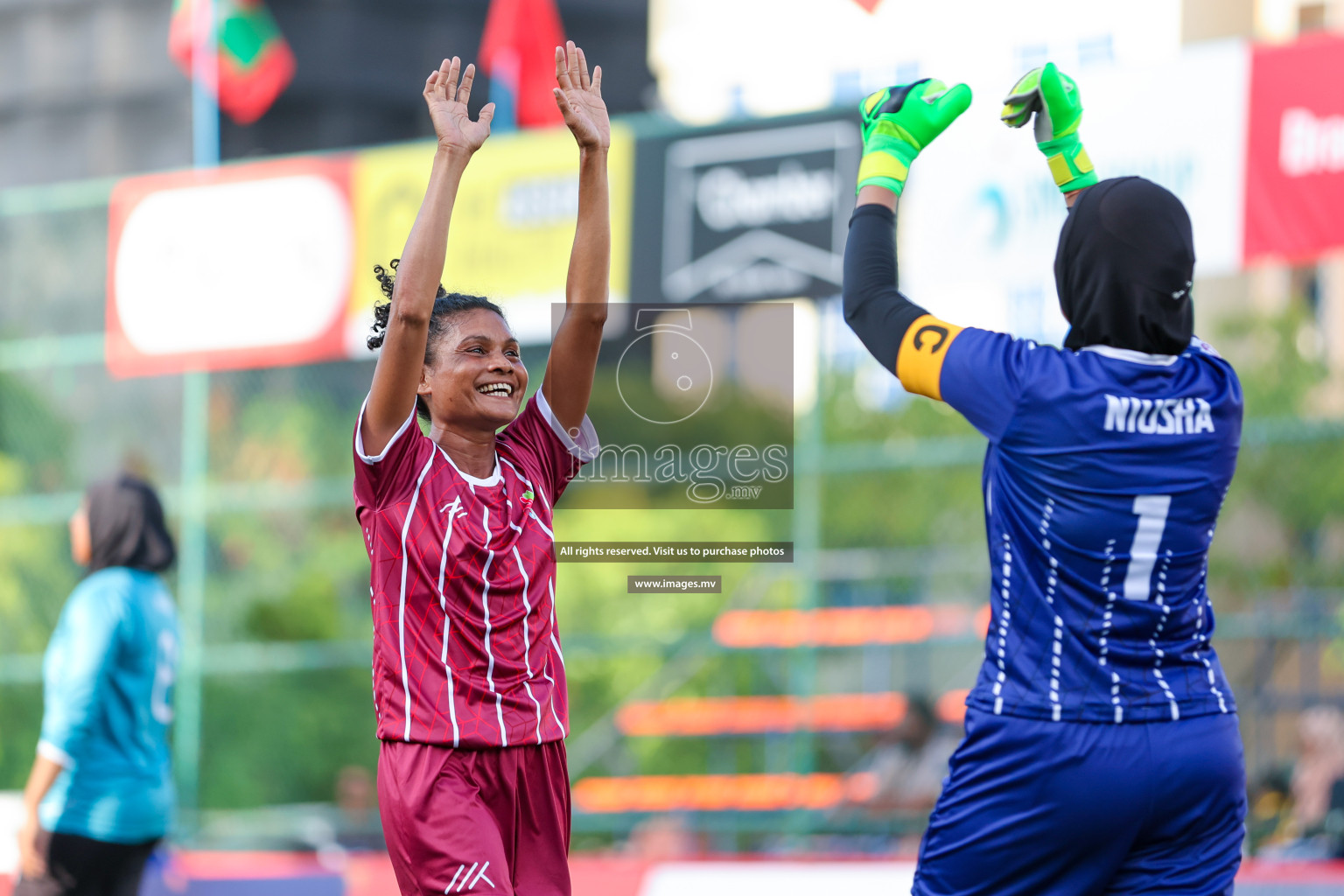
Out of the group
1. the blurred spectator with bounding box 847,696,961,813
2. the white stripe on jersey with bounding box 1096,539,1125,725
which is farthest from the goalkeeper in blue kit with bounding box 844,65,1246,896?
the blurred spectator with bounding box 847,696,961,813

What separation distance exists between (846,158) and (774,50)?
26216mm

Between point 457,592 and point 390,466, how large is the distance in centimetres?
30

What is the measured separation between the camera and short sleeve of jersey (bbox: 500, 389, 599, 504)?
3.64m

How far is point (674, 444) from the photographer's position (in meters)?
6.10

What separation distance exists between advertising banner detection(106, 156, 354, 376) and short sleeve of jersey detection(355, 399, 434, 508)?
6.84m

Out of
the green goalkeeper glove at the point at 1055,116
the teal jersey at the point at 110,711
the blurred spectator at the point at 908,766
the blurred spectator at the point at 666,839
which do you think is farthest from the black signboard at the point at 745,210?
the green goalkeeper glove at the point at 1055,116

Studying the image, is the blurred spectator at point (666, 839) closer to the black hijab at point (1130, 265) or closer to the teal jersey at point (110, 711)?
the teal jersey at point (110, 711)

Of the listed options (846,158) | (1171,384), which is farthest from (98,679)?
(846,158)

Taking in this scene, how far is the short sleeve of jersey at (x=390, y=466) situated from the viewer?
128 inches

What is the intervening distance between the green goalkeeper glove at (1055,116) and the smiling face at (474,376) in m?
1.18

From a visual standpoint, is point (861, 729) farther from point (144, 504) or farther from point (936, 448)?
point (144, 504)

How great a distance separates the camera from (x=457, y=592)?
329 centimetres

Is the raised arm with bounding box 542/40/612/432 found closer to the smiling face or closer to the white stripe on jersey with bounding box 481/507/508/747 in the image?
the smiling face

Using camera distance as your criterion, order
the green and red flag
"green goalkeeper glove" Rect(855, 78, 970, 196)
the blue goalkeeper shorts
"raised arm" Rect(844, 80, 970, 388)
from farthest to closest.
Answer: the green and red flag, "green goalkeeper glove" Rect(855, 78, 970, 196), "raised arm" Rect(844, 80, 970, 388), the blue goalkeeper shorts
